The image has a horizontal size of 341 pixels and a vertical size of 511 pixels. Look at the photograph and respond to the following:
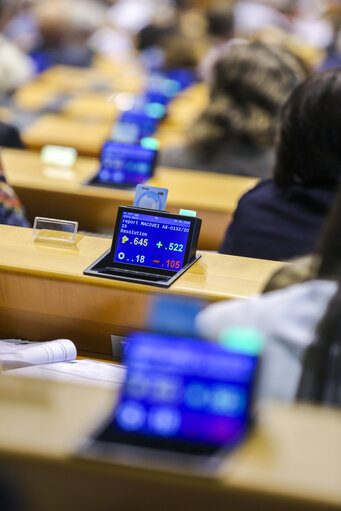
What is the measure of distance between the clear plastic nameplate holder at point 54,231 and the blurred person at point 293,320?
0.90 metres

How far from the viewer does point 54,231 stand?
6.48ft

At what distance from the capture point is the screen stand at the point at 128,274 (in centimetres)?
178

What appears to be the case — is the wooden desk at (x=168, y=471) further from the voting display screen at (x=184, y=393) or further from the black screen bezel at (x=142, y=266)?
the black screen bezel at (x=142, y=266)

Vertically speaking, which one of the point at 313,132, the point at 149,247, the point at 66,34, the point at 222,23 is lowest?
the point at 149,247

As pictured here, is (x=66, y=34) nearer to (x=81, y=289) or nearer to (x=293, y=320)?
(x=81, y=289)

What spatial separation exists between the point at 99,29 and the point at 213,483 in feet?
27.3

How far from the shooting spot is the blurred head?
2977 mm

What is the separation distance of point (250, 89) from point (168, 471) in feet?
7.63

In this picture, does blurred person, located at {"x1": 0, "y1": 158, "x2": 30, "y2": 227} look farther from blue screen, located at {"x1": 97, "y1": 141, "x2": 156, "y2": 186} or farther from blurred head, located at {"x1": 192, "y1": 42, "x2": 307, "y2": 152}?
blurred head, located at {"x1": 192, "y1": 42, "x2": 307, "y2": 152}

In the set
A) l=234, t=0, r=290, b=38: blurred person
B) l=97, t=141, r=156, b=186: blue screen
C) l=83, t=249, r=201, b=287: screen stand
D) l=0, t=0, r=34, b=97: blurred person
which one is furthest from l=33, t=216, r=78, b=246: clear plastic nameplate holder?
l=234, t=0, r=290, b=38: blurred person

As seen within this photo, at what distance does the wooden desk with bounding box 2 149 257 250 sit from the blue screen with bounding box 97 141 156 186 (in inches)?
2.3

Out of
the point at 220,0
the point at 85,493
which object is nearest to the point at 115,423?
the point at 85,493

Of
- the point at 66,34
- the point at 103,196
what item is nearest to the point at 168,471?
the point at 103,196

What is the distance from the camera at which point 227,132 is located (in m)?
3.17
